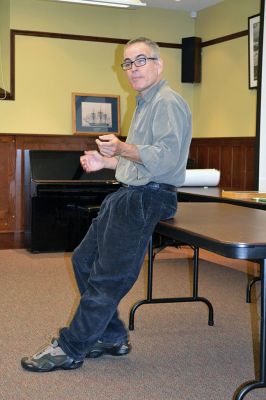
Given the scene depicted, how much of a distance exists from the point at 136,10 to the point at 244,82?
1639 millimetres

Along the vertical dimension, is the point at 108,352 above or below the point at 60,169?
below

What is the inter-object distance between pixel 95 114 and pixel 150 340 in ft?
13.1

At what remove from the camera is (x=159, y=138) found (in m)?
2.21

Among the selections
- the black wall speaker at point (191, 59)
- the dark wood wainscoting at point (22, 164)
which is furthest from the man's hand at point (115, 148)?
the black wall speaker at point (191, 59)

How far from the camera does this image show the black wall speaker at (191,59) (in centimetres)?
663

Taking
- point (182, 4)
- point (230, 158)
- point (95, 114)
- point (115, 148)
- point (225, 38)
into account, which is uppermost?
point (182, 4)

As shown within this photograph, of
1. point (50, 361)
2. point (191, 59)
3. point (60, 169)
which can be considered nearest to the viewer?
point (50, 361)

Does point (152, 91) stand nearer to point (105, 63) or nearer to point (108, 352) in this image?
point (108, 352)

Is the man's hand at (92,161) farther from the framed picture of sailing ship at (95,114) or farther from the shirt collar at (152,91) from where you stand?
the framed picture of sailing ship at (95,114)

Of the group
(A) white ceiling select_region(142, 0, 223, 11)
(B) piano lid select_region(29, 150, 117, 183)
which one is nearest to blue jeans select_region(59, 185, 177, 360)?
(B) piano lid select_region(29, 150, 117, 183)

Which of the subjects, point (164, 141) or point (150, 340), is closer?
point (164, 141)

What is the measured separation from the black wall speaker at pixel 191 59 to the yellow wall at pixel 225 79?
0.23ft

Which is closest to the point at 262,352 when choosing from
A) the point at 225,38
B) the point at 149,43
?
the point at 149,43

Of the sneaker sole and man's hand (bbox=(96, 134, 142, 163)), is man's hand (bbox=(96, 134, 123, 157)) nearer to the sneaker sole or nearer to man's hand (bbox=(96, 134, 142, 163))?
man's hand (bbox=(96, 134, 142, 163))
